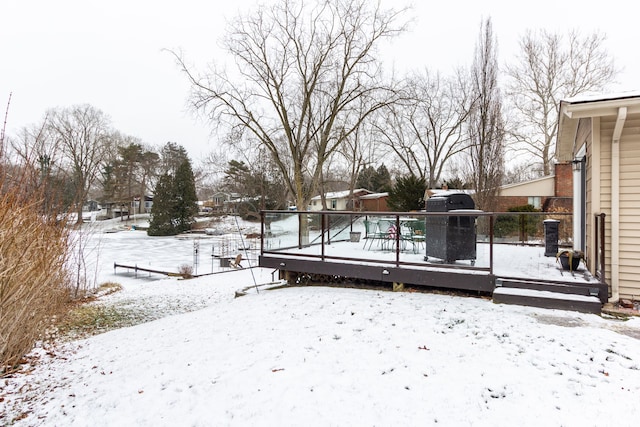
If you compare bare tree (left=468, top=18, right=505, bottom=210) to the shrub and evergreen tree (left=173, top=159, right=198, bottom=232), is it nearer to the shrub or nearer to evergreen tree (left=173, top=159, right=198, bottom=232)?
the shrub

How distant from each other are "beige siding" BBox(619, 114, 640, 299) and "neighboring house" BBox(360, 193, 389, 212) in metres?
29.2

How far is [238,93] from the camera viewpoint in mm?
16453

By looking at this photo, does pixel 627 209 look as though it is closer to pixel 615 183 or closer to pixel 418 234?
pixel 615 183

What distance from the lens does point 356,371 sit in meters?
3.39

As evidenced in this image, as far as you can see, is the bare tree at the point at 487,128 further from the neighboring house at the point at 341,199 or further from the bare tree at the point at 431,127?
the neighboring house at the point at 341,199

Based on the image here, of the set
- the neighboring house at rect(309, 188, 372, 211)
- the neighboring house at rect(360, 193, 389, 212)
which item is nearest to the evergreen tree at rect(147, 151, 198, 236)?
the neighboring house at rect(309, 188, 372, 211)

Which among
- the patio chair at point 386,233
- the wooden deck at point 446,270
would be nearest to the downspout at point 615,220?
the wooden deck at point 446,270

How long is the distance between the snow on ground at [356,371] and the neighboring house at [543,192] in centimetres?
1440

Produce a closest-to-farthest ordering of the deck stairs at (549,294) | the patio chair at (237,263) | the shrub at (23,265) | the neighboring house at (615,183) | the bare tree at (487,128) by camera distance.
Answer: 1. the shrub at (23,265)
2. the deck stairs at (549,294)
3. the neighboring house at (615,183)
4. the bare tree at (487,128)
5. the patio chair at (237,263)

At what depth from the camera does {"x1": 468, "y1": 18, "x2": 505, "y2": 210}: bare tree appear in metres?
14.6

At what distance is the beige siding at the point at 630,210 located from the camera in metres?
4.74

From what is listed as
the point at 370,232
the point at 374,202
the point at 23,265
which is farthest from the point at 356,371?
the point at 374,202

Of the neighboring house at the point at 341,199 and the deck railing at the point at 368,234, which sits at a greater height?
the neighboring house at the point at 341,199

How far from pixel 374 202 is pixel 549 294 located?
32.1 metres
